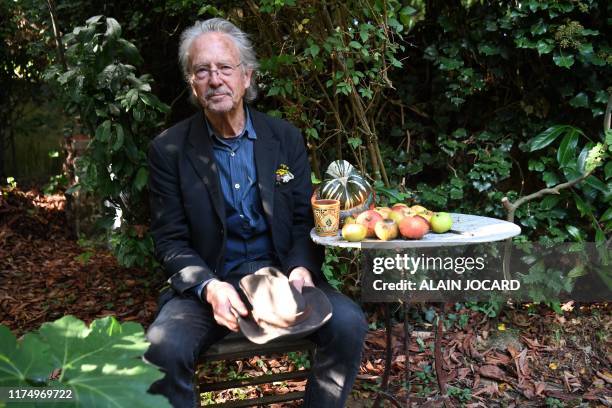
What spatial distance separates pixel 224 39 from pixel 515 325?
2390 millimetres

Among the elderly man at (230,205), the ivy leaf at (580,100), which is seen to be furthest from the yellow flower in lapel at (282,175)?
the ivy leaf at (580,100)

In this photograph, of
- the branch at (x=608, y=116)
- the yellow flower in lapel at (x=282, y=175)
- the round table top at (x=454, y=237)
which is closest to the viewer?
the round table top at (x=454, y=237)

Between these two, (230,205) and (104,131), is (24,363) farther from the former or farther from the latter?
(104,131)

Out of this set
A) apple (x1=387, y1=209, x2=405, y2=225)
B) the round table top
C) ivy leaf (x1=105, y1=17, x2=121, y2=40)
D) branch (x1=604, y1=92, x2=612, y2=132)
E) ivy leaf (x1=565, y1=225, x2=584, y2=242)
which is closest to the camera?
the round table top

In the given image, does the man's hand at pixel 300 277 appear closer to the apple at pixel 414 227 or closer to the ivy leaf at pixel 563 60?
the apple at pixel 414 227

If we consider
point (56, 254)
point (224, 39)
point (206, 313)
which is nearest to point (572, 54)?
point (224, 39)

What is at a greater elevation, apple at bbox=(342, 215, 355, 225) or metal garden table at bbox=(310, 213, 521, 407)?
apple at bbox=(342, 215, 355, 225)

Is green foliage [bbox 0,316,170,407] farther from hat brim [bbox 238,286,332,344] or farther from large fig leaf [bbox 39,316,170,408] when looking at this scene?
hat brim [bbox 238,286,332,344]

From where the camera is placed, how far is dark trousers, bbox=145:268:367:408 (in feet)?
6.78

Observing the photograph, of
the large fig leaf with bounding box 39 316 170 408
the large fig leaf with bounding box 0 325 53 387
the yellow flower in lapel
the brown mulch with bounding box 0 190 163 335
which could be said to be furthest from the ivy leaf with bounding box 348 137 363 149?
the large fig leaf with bounding box 0 325 53 387

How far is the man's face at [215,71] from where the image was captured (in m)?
2.40

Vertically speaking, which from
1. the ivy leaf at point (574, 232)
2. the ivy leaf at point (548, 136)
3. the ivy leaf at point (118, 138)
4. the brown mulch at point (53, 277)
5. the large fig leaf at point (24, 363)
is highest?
the ivy leaf at point (118, 138)

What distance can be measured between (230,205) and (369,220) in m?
0.55

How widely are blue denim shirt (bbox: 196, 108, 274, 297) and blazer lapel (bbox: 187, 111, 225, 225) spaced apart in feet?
0.12
